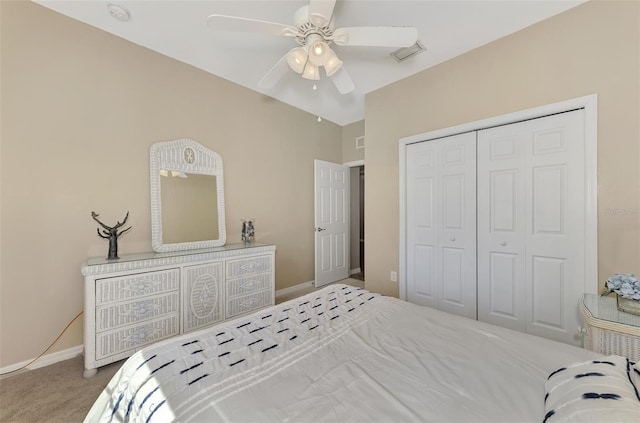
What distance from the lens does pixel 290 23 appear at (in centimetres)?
208

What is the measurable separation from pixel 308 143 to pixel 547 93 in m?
2.80

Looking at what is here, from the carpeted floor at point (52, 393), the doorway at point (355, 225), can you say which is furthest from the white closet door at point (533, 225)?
the carpeted floor at point (52, 393)

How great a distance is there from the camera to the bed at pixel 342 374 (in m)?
0.77

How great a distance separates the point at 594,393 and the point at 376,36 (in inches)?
76.9

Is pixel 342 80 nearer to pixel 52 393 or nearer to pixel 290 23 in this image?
pixel 290 23

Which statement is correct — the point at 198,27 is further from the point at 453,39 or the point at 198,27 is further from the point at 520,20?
the point at 520,20

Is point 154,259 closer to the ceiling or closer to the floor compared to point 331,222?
closer to the floor

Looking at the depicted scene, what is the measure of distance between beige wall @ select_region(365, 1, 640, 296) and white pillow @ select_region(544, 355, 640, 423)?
1487 mm

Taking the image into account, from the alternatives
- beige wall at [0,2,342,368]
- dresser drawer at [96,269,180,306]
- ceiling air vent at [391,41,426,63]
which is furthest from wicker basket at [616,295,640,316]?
beige wall at [0,2,342,368]

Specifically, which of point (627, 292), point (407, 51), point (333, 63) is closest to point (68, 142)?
point (333, 63)

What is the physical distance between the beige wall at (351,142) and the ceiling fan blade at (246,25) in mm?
2788

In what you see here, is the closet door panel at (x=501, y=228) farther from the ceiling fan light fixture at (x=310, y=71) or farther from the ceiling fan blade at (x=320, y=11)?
the ceiling fan blade at (x=320, y=11)

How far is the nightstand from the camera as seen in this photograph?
1.28m

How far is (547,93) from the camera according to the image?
6.85ft
